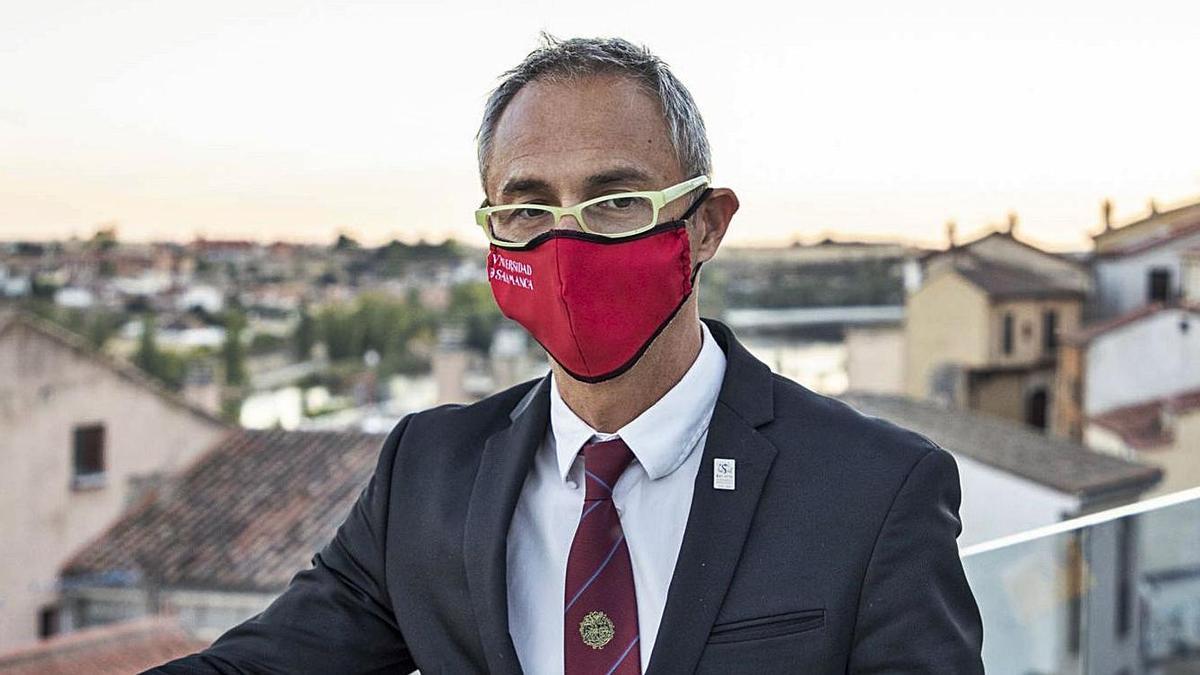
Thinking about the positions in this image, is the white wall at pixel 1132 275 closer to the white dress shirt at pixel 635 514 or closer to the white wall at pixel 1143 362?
the white wall at pixel 1143 362

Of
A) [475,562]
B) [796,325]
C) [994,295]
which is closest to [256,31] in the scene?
[796,325]

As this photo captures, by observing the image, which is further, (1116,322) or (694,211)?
(1116,322)

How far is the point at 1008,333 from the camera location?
17.7 meters

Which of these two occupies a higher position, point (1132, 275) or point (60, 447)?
point (1132, 275)

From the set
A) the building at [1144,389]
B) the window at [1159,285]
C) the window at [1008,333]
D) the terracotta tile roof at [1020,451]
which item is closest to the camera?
the terracotta tile roof at [1020,451]

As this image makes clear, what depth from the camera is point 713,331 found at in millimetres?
1138

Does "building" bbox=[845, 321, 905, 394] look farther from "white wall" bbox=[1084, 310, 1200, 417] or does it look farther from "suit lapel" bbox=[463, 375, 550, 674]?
"suit lapel" bbox=[463, 375, 550, 674]

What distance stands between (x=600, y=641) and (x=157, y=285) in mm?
16120

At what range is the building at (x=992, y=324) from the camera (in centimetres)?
1712

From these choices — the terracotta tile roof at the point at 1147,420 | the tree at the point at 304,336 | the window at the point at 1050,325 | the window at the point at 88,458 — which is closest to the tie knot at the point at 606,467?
the window at the point at 88,458

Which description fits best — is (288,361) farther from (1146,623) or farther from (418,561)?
(418,561)

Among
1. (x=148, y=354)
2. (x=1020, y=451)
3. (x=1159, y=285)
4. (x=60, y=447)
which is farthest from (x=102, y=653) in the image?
(x=1159, y=285)

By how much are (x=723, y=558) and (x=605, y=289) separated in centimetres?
22

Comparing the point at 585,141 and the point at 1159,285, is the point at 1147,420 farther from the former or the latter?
the point at 585,141
